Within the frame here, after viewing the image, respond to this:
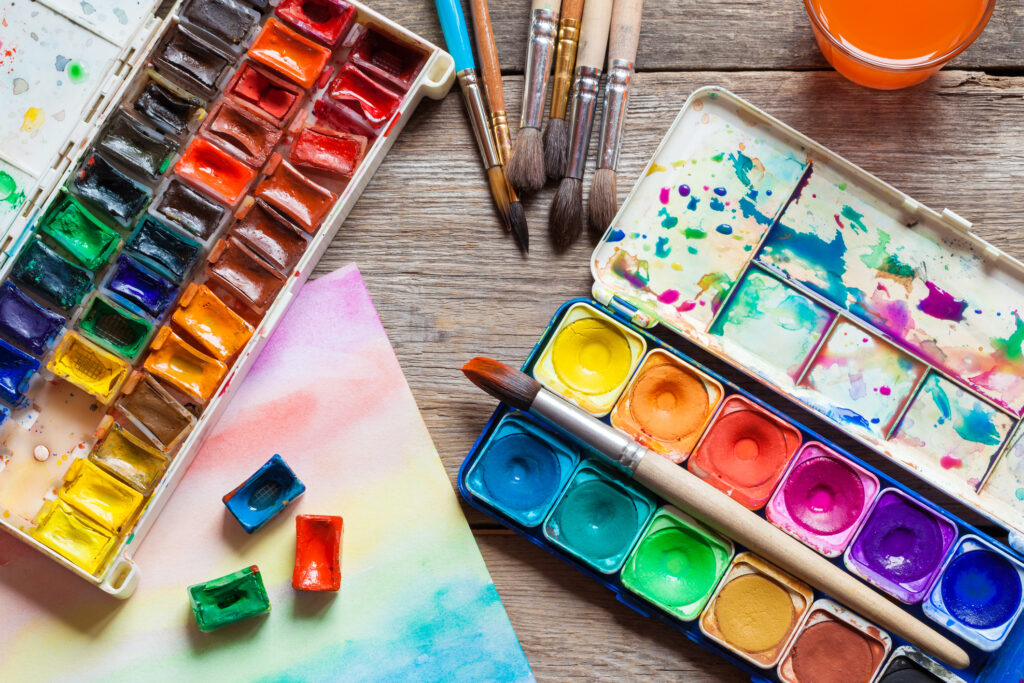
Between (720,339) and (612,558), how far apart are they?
Result: 1.36ft

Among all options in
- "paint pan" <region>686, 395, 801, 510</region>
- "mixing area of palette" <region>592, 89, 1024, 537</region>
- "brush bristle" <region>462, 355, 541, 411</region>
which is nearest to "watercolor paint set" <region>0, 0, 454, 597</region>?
"brush bristle" <region>462, 355, 541, 411</region>

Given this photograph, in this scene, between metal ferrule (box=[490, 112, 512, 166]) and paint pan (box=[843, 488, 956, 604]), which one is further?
metal ferrule (box=[490, 112, 512, 166])

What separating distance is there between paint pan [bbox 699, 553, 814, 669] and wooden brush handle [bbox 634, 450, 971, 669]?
0.04 m

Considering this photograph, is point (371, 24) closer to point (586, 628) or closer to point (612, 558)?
point (612, 558)

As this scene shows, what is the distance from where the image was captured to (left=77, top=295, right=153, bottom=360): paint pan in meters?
1.40

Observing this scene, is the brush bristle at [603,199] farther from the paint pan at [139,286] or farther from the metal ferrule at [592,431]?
the paint pan at [139,286]

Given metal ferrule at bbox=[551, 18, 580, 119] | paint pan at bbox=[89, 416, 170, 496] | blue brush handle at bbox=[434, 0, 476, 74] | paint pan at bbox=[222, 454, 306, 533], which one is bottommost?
paint pan at bbox=[89, 416, 170, 496]

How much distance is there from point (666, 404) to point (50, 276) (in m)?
1.05

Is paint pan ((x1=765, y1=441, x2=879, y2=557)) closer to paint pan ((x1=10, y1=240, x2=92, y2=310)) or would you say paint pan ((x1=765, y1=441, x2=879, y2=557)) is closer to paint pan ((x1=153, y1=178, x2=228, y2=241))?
paint pan ((x1=153, y1=178, x2=228, y2=241))

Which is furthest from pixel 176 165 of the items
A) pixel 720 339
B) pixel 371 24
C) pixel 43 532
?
pixel 720 339

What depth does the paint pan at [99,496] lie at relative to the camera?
4.54ft

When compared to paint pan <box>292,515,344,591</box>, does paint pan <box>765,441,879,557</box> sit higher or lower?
higher

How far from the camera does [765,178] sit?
1.44 metres

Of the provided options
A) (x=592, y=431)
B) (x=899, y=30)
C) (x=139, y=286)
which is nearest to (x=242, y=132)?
(x=139, y=286)
